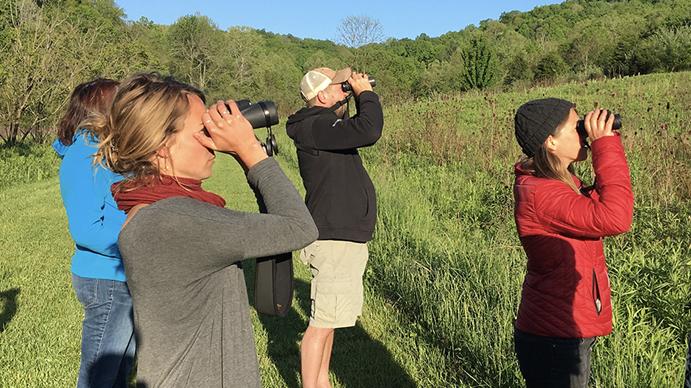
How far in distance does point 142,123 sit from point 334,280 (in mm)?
1802

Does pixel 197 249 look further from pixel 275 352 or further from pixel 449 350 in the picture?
pixel 275 352

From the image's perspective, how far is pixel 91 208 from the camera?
2412mm

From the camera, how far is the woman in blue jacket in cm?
240

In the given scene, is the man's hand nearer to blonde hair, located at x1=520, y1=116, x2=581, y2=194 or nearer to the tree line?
blonde hair, located at x1=520, y1=116, x2=581, y2=194

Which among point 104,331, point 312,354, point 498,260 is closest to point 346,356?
point 312,354

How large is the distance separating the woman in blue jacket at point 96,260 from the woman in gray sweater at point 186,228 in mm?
867

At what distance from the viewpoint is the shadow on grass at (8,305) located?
4.79 m

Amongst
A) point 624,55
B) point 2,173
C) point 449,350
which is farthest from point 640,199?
point 624,55

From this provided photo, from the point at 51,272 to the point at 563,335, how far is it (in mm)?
6023

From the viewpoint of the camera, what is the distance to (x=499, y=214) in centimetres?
630

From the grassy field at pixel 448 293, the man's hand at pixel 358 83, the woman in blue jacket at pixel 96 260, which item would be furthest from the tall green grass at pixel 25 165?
the man's hand at pixel 358 83

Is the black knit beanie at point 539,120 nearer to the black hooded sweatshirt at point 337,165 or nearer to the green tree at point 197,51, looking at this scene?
the black hooded sweatshirt at point 337,165

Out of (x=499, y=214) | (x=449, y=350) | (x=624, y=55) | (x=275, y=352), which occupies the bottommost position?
(x=275, y=352)

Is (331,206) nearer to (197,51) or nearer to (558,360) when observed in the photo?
(558,360)
